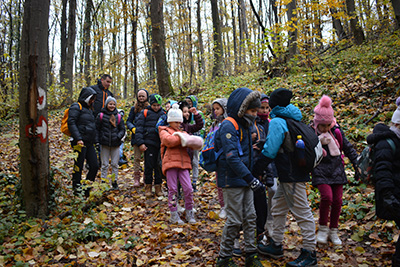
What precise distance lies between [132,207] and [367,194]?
4.48 meters

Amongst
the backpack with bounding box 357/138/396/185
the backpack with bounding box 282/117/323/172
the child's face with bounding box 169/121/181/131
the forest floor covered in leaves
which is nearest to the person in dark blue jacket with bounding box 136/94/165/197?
the forest floor covered in leaves

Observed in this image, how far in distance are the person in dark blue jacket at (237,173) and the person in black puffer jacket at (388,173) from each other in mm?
1277

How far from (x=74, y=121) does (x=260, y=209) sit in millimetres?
3999

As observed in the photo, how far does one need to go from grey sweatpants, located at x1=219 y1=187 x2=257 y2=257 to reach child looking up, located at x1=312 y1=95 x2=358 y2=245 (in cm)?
114

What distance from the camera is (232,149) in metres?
3.17

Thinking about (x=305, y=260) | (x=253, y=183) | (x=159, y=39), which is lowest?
(x=305, y=260)

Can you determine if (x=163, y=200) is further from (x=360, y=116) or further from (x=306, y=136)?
(x=360, y=116)

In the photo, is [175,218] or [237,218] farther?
[175,218]

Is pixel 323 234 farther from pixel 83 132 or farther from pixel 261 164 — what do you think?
pixel 83 132

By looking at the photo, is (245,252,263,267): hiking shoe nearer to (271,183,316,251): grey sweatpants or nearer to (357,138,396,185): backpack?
(271,183,316,251): grey sweatpants

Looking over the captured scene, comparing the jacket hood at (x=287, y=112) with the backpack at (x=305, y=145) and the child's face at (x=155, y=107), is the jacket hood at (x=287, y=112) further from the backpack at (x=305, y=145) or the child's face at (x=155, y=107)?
the child's face at (x=155, y=107)

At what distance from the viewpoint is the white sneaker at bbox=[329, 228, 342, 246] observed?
3777 millimetres

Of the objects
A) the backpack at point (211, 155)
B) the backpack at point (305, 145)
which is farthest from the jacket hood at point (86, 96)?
the backpack at point (305, 145)

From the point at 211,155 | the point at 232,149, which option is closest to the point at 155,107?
the point at 211,155
